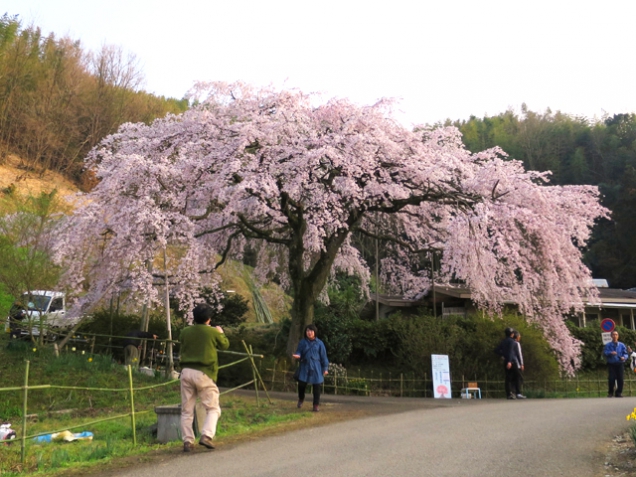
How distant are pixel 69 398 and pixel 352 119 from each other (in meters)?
9.45

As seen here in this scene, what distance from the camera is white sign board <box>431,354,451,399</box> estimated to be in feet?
55.7

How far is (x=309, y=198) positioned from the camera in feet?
53.9

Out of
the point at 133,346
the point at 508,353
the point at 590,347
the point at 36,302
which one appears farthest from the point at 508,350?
the point at 590,347

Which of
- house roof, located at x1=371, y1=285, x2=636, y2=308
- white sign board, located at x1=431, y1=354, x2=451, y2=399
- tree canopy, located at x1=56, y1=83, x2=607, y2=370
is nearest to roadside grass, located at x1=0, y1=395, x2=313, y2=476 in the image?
tree canopy, located at x1=56, y1=83, x2=607, y2=370

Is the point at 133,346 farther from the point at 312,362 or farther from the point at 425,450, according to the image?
the point at 425,450

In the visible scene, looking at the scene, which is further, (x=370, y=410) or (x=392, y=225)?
(x=392, y=225)

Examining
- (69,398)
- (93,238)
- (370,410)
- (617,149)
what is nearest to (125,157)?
(93,238)

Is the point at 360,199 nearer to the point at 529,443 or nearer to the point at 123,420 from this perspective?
the point at 123,420

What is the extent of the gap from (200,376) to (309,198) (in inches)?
354

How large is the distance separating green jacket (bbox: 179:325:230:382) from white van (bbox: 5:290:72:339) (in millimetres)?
10298

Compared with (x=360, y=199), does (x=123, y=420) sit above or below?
below

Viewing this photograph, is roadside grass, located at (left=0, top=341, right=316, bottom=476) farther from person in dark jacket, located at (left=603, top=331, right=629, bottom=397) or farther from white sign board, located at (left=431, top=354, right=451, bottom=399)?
person in dark jacket, located at (left=603, top=331, right=629, bottom=397)

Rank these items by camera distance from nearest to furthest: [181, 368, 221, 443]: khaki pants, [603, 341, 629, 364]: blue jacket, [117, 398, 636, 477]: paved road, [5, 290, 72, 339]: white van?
[117, 398, 636, 477]: paved road
[181, 368, 221, 443]: khaki pants
[603, 341, 629, 364]: blue jacket
[5, 290, 72, 339]: white van

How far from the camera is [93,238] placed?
1572 cm
